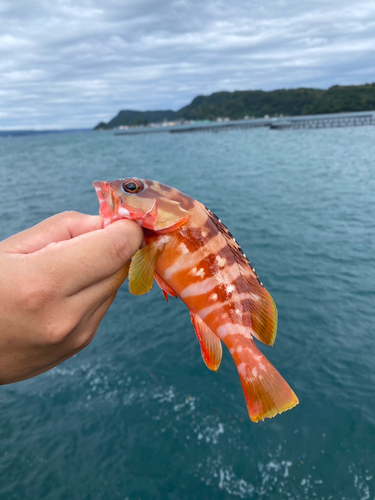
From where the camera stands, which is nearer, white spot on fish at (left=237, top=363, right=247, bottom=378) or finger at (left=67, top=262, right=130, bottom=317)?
finger at (left=67, top=262, right=130, bottom=317)

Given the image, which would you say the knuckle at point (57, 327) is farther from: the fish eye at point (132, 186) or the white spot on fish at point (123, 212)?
the fish eye at point (132, 186)

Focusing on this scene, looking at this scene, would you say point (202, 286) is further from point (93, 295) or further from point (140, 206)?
point (93, 295)

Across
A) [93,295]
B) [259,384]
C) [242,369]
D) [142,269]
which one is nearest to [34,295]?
[93,295]

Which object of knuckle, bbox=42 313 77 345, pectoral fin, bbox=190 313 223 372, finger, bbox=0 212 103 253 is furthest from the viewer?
pectoral fin, bbox=190 313 223 372

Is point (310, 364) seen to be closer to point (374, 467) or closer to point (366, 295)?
point (374, 467)

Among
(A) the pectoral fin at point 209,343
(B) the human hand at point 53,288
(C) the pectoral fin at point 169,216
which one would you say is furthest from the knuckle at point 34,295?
(A) the pectoral fin at point 209,343

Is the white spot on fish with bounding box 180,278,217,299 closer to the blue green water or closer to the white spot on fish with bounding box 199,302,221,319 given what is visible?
the white spot on fish with bounding box 199,302,221,319

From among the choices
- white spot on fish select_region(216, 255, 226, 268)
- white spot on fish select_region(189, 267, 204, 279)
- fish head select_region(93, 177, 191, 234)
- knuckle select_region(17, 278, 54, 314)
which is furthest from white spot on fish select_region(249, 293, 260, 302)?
knuckle select_region(17, 278, 54, 314)
